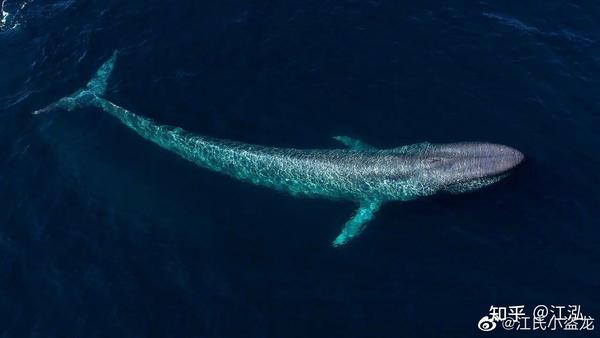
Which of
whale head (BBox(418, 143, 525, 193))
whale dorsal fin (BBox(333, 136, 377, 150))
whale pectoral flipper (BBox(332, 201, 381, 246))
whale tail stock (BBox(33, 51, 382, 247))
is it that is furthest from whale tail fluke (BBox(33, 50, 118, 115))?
whale head (BBox(418, 143, 525, 193))

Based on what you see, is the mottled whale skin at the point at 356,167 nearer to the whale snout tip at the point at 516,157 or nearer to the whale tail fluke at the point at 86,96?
the whale snout tip at the point at 516,157

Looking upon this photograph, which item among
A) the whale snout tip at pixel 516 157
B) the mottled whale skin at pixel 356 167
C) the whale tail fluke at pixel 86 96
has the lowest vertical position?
the mottled whale skin at pixel 356 167

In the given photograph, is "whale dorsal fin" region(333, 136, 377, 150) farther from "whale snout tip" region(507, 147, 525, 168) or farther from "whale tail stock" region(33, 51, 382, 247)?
"whale snout tip" region(507, 147, 525, 168)

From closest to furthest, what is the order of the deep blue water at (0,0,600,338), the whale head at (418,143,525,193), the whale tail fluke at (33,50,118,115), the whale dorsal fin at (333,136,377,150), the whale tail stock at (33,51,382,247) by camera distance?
the deep blue water at (0,0,600,338), the whale head at (418,143,525,193), the whale tail stock at (33,51,382,247), the whale dorsal fin at (333,136,377,150), the whale tail fluke at (33,50,118,115)

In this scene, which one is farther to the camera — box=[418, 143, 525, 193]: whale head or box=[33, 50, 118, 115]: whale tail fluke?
box=[33, 50, 118, 115]: whale tail fluke

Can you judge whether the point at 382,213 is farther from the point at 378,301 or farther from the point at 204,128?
the point at 204,128

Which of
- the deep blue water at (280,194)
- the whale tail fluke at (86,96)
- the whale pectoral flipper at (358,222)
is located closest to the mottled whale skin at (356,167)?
the whale pectoral flipper at (358,222)

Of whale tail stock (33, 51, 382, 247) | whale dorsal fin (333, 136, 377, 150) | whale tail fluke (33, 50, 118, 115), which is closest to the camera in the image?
whale tail stock (33, 51, 382, 247)
